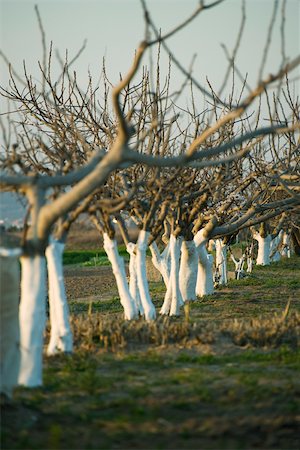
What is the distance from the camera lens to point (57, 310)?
10328 millimetres

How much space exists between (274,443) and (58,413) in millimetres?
1877

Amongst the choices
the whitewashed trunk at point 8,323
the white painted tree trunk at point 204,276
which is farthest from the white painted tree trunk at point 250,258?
the whitewashed trunk at point 8,323

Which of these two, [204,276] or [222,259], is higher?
[222,259]

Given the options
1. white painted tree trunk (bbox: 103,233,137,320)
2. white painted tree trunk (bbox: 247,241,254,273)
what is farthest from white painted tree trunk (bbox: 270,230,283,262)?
white painted tree trunk (bbox: 103,233,137,320)

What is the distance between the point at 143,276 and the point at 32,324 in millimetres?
5811

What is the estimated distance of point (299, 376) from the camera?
9406mm

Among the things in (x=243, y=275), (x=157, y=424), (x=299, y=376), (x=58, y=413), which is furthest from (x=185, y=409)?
(x=243, y=275)

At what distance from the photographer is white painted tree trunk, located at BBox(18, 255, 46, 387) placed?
838 cm

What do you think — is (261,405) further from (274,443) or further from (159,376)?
(159,376)

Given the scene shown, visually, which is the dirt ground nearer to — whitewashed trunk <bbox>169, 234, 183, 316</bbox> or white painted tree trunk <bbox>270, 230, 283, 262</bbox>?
whitewashed trunk <bbox>169, 234, 183, 316</bbox>

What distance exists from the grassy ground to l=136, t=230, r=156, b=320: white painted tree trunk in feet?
6.24

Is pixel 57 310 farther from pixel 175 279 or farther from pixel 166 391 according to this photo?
pixel 175 279

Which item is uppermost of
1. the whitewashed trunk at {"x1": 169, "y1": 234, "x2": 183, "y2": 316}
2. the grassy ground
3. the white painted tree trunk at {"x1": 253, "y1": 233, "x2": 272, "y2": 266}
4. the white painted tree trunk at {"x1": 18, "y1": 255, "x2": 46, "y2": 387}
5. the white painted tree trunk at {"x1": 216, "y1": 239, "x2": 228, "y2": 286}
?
the white painted tree trunk at {"x1": 253, "y1": 233, "x2": 272, "y2": 266}

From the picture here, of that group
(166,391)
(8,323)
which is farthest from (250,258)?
(8,323)
